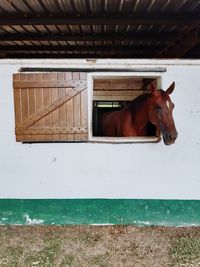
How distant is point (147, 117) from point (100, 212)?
1.53m

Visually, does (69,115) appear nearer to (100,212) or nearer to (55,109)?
(55,109)

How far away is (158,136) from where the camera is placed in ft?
14.8

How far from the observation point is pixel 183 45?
18.4 feet

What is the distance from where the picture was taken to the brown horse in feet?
13.3

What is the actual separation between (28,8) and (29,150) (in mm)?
1859

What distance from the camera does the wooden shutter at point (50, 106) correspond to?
4.31m

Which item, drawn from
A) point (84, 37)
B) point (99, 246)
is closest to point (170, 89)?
point (84, 37)

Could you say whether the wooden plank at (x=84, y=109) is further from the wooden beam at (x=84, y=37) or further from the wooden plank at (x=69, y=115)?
the wooden beam at (x=84, y=37)

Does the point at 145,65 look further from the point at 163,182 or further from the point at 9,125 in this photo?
the point at 9,125

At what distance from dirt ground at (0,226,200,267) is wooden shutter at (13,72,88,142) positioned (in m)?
1.35

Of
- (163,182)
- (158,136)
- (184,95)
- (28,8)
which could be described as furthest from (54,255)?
(28,8)

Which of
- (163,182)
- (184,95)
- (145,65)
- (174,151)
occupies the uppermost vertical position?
(145,65)

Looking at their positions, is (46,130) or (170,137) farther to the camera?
(46,130)

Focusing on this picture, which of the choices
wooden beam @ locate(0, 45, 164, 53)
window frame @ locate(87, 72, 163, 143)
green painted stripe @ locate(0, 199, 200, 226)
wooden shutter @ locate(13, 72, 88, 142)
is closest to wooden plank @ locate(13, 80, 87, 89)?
wooden shutter @ locate(13, 72, 88, 142)
